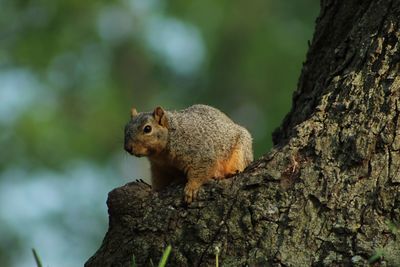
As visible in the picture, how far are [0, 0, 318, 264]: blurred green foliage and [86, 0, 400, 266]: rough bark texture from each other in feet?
39.3

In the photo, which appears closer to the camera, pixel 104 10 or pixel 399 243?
pixel 399 243

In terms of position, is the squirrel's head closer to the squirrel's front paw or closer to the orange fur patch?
the orange fur patch

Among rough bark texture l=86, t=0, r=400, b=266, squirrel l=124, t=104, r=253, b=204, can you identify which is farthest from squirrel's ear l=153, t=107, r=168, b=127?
rough bark texture l=86, t=0, r=400, b=266

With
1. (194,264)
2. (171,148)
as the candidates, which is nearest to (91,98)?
(171,148)

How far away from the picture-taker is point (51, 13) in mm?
18484

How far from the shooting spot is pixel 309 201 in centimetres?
423

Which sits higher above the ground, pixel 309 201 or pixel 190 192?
pixel 190 192

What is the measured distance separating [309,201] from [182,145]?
1.22 meters

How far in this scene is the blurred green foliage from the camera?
58.5 feet

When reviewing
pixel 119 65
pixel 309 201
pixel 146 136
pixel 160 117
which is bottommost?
pixel 309 201

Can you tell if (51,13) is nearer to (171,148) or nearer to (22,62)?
(22,62)

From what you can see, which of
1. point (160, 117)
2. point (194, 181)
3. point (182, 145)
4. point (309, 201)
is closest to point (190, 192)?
point (194, 181)

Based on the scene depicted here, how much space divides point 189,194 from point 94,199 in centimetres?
1480

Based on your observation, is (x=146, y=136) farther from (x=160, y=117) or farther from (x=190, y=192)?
(x=190, y=192)
